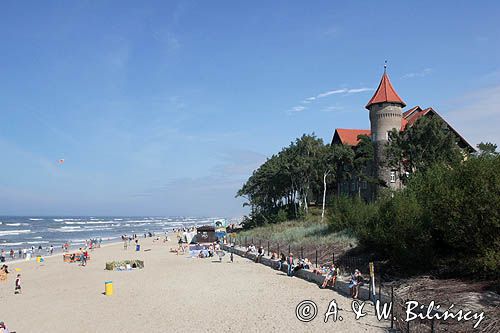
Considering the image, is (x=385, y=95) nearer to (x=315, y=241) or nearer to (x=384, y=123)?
(x=384, y=123)

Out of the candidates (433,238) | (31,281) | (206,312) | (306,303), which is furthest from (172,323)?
(31,281)

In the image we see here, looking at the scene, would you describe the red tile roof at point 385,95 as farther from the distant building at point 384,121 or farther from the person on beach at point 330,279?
the person on beach at point 330,279

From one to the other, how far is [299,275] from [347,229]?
26.3 feet

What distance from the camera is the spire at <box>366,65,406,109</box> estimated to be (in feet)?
146

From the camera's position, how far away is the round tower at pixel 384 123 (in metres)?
44.2

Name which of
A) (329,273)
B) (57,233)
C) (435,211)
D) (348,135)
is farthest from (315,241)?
(57,233)

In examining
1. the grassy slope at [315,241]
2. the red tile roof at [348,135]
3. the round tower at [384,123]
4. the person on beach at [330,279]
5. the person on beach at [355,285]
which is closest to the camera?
the person on beach at [355,285]

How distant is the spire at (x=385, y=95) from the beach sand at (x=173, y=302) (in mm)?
24711

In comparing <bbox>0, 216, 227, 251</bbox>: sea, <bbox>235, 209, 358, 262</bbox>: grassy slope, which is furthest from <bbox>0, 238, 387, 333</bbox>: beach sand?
<bbox>0, 216, 227, 251</bbox>: sea

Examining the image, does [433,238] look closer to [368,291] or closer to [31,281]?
[368,291]

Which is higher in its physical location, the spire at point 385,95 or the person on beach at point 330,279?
the spire at point 385,95

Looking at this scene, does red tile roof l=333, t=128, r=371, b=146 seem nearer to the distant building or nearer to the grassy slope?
the distant building

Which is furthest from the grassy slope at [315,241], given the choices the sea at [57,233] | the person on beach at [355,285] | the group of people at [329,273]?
the sea at [57,233]

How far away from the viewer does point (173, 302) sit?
1830 cm
